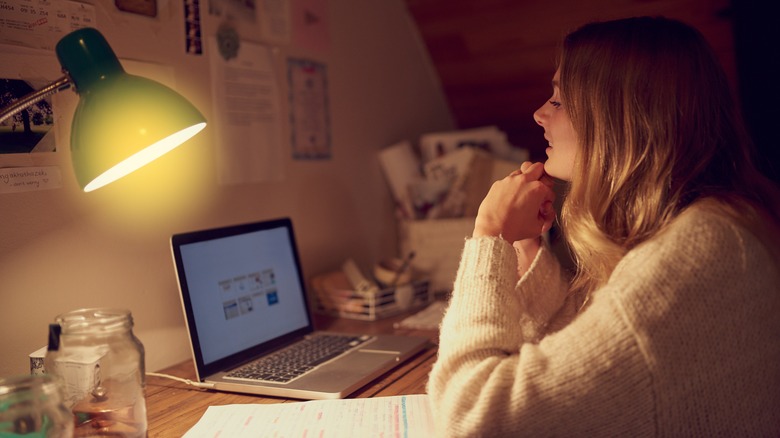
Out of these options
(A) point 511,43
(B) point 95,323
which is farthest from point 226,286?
(A) point 511,43

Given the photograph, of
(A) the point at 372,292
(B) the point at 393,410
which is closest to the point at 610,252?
(B) the point at 393,410

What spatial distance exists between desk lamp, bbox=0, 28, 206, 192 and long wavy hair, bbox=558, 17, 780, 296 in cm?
61

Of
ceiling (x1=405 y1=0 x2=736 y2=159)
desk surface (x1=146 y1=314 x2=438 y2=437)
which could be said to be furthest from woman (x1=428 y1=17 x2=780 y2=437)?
ceiling (x1=405 y1=0 x2=736 y2=159)

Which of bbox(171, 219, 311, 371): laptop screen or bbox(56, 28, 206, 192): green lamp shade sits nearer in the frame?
bbox(56, 28, 206, 192): green lamp shade

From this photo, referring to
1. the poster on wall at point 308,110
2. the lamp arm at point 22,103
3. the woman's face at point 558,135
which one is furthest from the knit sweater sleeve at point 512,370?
the poster on wall at point 308,110

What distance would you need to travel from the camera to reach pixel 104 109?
2.95ft

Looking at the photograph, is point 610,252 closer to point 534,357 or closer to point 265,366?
point 534,357

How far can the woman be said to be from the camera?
30.7 inches

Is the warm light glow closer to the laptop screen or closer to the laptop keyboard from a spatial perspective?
the laptop screen

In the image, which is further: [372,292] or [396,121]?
[396,121]

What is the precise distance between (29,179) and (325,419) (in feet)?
2.04

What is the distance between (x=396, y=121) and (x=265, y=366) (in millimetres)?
1113

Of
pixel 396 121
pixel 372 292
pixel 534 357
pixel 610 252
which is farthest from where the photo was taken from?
pixel 396 121

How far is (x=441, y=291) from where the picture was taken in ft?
6.41
